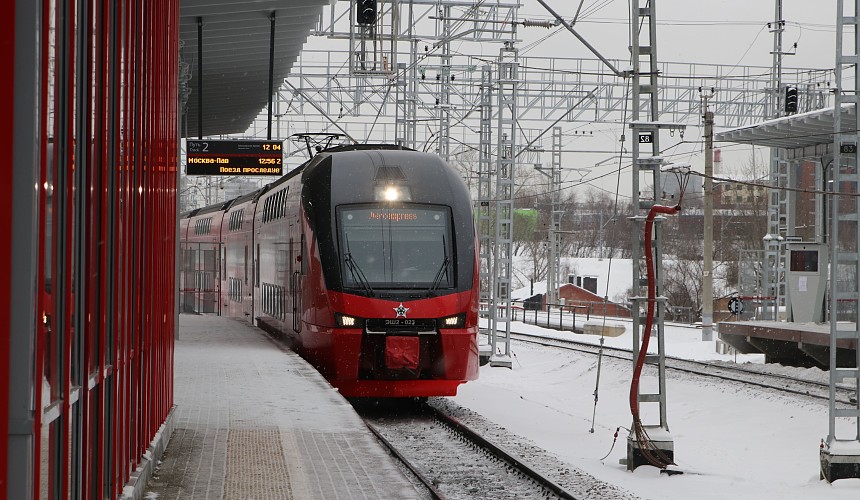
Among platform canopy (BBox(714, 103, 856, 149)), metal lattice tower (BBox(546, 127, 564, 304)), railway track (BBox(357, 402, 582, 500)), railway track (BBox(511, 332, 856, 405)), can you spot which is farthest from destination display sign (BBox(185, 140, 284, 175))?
metal lattice tower (BBox(546, 127, 564, 304))

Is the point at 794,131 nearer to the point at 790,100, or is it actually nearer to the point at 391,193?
the point at 790,100

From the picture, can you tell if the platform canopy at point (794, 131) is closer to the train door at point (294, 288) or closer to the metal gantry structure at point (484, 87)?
the metal gantry structure at point (484, 87)

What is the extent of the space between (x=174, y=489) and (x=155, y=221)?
1785mm

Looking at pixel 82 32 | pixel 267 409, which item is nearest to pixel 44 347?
pixel 82 32

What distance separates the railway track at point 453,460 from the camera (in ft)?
34.7

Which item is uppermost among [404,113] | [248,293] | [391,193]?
[404,113]

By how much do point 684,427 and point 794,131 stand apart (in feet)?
26.6

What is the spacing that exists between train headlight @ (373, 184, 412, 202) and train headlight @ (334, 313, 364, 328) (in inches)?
64.0

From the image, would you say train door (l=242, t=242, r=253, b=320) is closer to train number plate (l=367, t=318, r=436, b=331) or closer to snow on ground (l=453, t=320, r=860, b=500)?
snow on ground (l=453, t=320, r=860, b=500)

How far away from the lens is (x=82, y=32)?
4.26m

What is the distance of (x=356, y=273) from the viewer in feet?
46.3

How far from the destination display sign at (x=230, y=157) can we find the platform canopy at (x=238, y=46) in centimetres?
100

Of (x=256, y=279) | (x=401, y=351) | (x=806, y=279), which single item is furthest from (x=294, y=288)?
(x=806, y=279)

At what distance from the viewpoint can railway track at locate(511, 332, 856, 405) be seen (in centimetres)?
1859
